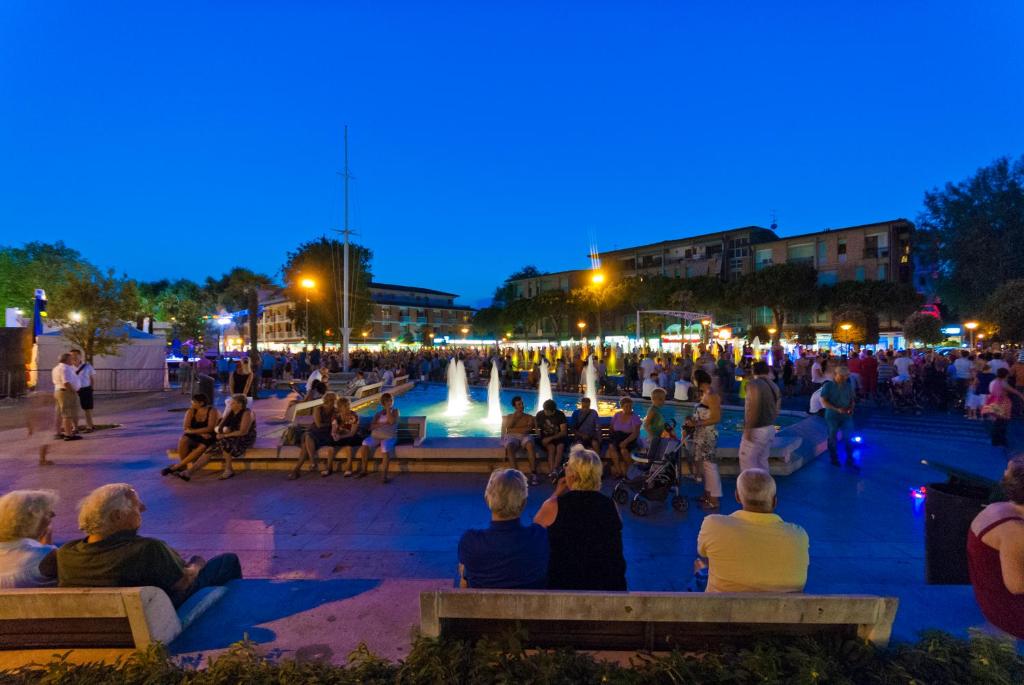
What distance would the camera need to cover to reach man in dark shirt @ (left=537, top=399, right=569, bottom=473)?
7.85m

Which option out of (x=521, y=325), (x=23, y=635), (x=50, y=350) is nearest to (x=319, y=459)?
(x=23, y=635)

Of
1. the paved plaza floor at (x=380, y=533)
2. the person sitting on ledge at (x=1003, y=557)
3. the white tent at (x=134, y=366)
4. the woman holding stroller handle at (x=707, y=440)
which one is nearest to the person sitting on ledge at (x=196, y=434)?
the paved plaza floor at (x=380, y=533)

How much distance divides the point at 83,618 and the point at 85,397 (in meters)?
11.9

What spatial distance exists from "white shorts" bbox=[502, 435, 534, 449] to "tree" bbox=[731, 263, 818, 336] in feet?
138

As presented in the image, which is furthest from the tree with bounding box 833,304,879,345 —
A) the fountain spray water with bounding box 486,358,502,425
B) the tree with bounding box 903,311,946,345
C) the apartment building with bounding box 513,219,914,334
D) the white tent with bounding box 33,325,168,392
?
the white tent with bounding box 33,325,168,392

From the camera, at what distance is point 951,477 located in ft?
13.8

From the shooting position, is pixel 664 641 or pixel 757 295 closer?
pixel 664 641

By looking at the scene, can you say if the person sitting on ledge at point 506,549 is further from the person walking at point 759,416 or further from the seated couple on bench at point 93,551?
the person walking at point 759,416

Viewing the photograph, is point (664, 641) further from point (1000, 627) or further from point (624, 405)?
point (624, 405)

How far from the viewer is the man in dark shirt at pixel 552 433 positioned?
25.7ft

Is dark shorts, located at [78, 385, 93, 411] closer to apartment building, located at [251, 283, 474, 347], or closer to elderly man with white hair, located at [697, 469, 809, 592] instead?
elderly man with white hair, located at [697, 469, 809, 592]

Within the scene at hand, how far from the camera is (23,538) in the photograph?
338cm

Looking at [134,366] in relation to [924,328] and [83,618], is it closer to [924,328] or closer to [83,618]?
[83,618]

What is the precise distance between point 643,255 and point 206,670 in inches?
2589
